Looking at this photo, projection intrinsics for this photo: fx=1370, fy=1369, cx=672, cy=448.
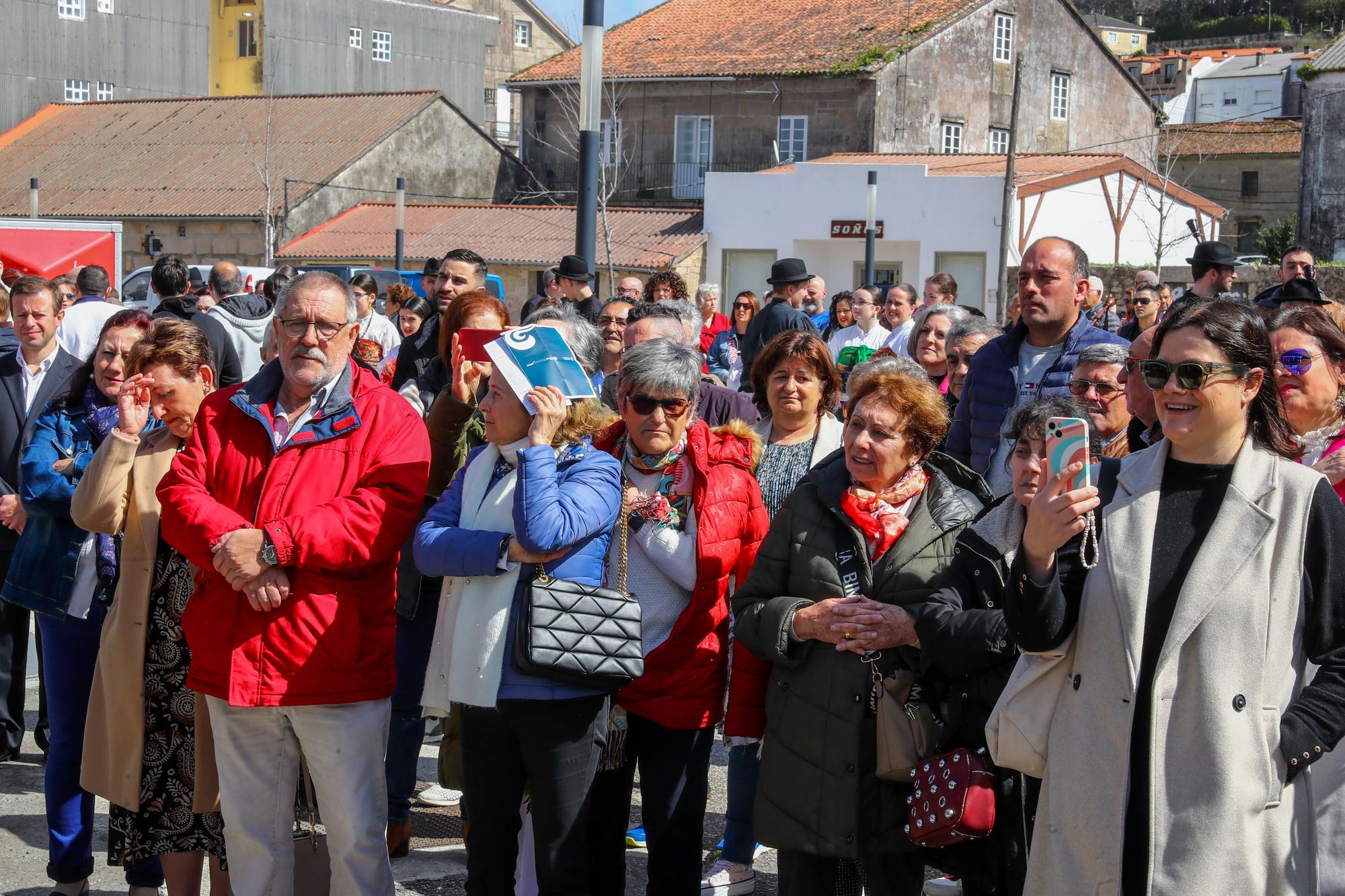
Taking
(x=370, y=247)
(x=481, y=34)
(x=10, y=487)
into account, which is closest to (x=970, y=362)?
(x=10, y=487)

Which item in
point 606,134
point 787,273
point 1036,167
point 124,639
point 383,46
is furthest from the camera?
point 383,46

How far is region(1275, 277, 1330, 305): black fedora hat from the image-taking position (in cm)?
652

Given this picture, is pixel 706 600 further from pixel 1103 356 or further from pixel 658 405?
pixel 1103 356

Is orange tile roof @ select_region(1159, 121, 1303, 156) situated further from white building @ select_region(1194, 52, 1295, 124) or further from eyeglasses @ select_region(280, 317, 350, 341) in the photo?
eyeglasses @ select_region(280, 317, 350, 341)

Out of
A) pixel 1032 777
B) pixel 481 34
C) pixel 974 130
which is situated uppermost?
pixel 481 34

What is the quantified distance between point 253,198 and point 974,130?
70.6 feet

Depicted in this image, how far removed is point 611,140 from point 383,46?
1832cm

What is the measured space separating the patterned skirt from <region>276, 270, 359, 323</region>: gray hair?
37.1 inches

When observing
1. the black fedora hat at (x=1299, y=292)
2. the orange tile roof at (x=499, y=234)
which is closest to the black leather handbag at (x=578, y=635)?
the black fedora hat at (x=1299, y=292)

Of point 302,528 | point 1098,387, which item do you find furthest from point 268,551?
point 1098,387

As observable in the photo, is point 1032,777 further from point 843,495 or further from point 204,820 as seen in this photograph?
point 204,820

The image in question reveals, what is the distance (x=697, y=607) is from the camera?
4422mm

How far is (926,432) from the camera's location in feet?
13.8

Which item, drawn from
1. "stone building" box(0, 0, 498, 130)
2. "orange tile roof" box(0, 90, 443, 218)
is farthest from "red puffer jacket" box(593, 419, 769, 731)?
"stone building" box(0, 0, 498, 130)
